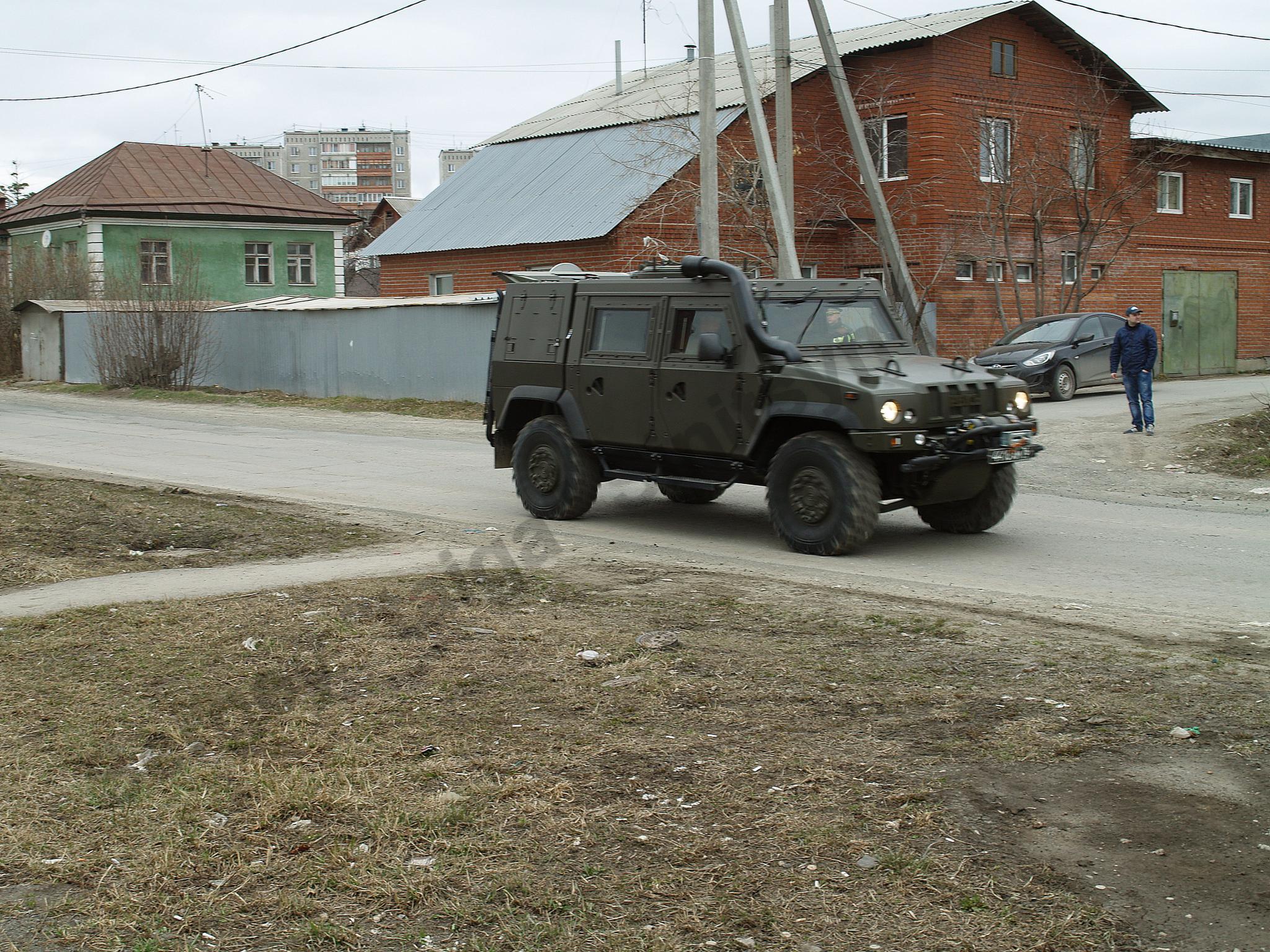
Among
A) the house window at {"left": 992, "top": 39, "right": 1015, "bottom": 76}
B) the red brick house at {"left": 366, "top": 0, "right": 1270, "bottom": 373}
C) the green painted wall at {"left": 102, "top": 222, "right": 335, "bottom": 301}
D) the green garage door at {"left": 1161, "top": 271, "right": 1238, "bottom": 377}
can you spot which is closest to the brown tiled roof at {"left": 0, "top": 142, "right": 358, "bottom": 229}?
the green painted wall at {"left": 102, "top": 222, "right": 335, "bottom": 301}

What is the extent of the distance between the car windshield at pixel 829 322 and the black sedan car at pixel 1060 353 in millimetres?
12197

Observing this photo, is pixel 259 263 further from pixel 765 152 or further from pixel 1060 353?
pixel 1060 353

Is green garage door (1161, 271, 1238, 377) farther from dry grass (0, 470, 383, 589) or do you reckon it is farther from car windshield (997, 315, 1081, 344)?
dry grass (0, 470, 383, 589)

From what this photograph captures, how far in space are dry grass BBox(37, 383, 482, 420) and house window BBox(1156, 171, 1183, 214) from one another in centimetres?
1979

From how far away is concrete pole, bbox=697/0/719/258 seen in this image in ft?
61.4

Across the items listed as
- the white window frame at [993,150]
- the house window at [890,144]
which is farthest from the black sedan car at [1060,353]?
the house window at [890,144]

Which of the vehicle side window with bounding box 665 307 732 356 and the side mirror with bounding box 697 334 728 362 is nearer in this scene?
the side mirror with bounding box 697 334 728 362

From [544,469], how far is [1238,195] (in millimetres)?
30191

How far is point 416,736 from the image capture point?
207 inches

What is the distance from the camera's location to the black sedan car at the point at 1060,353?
22.3m

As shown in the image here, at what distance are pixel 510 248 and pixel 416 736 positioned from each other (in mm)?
27648

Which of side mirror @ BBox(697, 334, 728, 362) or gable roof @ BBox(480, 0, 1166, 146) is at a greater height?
gable roof @ BBox(480, 0, 1166, 146)

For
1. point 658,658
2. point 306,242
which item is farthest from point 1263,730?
point 306,242

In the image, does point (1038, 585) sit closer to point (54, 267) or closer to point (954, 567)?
point (954, 567)
